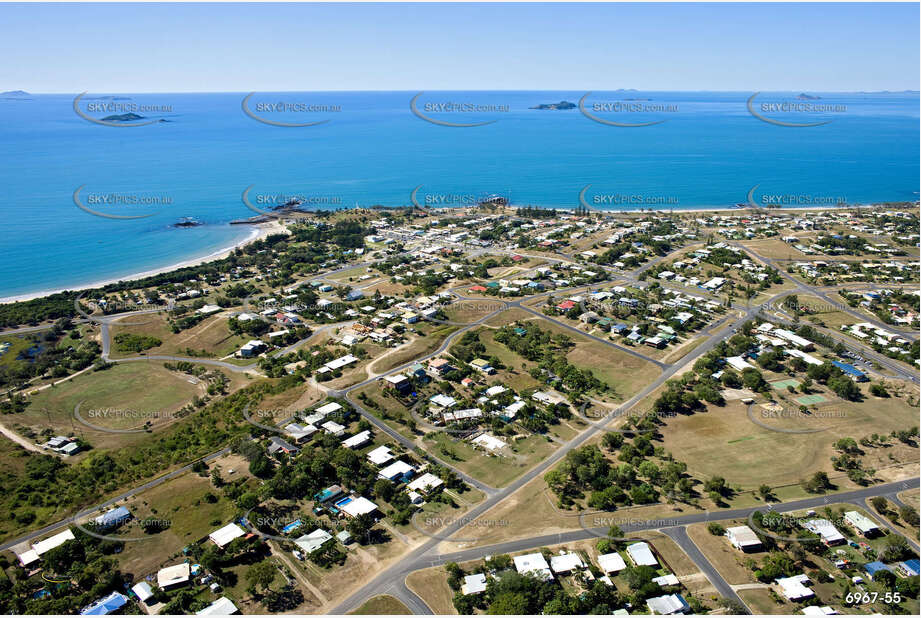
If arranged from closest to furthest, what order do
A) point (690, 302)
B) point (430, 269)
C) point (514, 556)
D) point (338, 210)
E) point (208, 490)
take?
point (514, 556)
point (208, 490)
point (690, 302)
point (430, 269)
point (338, 210)

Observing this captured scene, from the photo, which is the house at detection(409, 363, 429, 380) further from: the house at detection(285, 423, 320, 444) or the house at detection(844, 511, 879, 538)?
the house at detection(844, 511, 879, 538)

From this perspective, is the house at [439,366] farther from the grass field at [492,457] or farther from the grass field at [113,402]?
the grass field at [113,402]

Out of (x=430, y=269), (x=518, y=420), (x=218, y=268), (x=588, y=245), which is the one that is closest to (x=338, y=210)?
(x=218, y=268)

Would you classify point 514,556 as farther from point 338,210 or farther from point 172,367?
point 338,210

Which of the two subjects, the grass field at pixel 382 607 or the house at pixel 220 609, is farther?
the grass field at pixel 382 607

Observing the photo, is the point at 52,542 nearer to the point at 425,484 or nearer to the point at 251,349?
the point at 425,484

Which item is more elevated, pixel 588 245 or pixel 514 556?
pixel 588 245

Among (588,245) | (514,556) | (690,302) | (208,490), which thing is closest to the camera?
(514,556)

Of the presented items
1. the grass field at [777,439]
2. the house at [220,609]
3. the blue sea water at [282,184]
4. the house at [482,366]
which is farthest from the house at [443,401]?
the blue sea water at [282,184]
